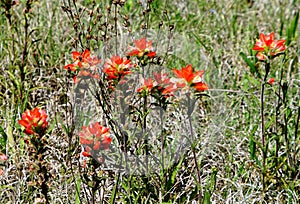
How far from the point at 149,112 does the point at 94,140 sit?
0.48 m

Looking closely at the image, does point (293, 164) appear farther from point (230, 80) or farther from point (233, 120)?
point (230, 80)

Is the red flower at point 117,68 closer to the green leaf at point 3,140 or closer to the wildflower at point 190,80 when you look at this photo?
the wildflower at point 190,80

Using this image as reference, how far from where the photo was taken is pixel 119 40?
275 centimetres

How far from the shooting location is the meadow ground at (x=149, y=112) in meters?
1.64

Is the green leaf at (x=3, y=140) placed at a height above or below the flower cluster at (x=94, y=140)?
below

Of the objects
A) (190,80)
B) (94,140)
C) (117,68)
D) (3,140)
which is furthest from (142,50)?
(3,140)

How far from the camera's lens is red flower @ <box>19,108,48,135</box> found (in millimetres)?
1416

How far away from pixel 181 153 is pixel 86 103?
0.67 metres

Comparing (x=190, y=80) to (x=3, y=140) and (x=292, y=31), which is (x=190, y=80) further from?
(x=292, y=31)

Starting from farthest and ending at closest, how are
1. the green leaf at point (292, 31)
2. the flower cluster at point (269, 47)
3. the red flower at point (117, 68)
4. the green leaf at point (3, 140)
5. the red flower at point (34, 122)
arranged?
the green leaf at point (292, 31) < the green leaf at point (3, 140) < the flower cluster at point (269, 47) < the red flower at point (117, 68) < the red flower at point (34, 122)

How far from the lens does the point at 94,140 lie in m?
1.51

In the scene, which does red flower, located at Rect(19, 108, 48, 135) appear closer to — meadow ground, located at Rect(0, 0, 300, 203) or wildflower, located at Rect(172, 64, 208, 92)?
meadow ground, located at Rect(0, 0, 300, 203)

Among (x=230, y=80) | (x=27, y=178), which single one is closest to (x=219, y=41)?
(x=230, y=80)

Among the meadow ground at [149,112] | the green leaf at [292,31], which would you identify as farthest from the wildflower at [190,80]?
the green leaf at [292,31]
